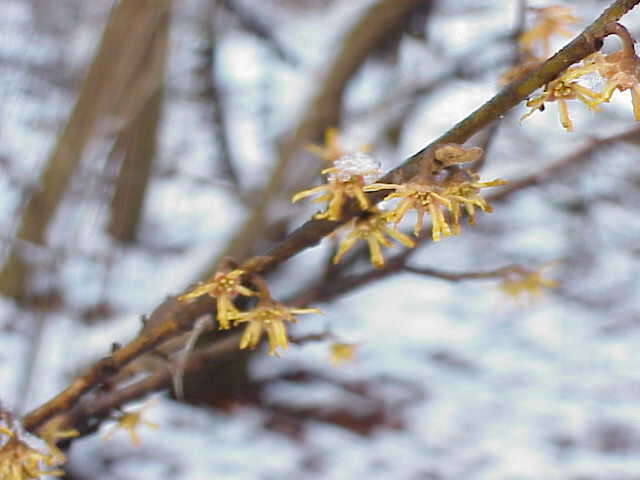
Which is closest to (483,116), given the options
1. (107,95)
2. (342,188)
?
(342,188)

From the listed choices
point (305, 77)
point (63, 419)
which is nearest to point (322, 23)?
point (305, 77)

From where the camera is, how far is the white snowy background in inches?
99.4

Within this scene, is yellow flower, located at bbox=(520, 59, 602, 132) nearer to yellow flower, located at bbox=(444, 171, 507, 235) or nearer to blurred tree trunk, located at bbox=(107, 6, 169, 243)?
yellow flower, located at bbox=(444, 171, 507, 235)

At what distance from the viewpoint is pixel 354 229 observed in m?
0.85

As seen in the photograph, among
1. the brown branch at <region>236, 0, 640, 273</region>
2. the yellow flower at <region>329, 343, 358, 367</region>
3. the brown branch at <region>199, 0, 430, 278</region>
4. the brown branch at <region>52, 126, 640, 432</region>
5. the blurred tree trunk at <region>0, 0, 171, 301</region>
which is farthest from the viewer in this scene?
the brown branch at <region>199, 0, 430, 278</region>

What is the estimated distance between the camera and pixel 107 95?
7.29ft

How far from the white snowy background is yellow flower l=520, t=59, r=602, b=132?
1223 mm

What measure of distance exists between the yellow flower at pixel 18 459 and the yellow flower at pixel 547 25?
3.17 ft

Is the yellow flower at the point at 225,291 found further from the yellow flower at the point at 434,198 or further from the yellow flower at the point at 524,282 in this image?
the yellow flower at the point at 524,282

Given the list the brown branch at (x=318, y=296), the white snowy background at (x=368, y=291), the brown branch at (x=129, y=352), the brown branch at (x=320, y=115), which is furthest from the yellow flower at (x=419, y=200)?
the brown branch at (x=320, y=115)

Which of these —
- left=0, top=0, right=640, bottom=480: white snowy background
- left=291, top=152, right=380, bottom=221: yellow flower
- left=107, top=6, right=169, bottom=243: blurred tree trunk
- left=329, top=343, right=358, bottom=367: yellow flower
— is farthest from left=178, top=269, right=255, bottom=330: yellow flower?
left=107, top=6, right=169, bottom=243: blurred tree trunk

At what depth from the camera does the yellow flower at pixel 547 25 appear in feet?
3.89

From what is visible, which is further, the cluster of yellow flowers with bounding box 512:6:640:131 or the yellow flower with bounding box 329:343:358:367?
the yellow flower with bounding box 329:343:358:367

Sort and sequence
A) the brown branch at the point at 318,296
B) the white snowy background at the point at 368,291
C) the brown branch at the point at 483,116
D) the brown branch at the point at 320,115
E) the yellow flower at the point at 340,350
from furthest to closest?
the brown branch at the point at 320,115 → the white snowy background at the point at 368,291 → the yellow flower at the point at 340,350 → the brown branch at the point at 318,296 → the brown branch at the point at 483,116
